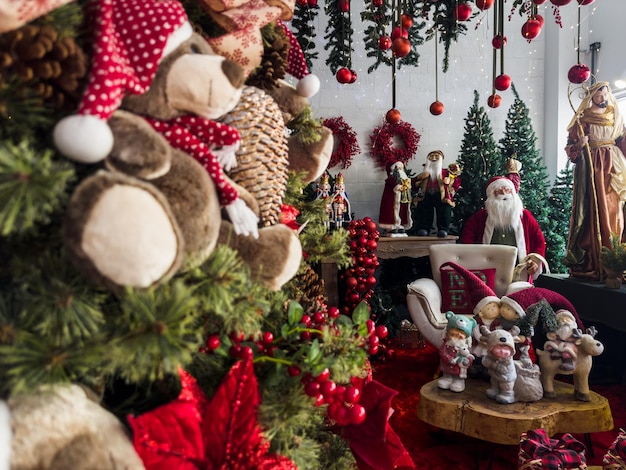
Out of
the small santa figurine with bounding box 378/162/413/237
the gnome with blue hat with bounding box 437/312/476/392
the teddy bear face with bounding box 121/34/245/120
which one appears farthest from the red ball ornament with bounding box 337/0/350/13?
the small santa figurine with bounding box 378/162/413/237

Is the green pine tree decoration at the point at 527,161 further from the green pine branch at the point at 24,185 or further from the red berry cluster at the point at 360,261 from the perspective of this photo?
the green pine branch at the point at 24,185

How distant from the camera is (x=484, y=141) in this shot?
145 inches

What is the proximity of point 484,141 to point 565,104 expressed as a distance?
106cm

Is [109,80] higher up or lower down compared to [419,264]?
higher up

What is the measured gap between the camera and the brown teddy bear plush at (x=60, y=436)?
0.41 meters

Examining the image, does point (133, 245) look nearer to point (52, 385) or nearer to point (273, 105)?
point (52, 385)

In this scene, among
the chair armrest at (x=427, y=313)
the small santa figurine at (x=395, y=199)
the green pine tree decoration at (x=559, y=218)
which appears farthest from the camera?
the green pine tree decoration at (x=559, y=218)

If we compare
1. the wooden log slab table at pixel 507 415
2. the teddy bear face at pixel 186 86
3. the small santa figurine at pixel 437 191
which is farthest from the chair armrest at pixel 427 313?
the teddy bear face at pixel 186 86

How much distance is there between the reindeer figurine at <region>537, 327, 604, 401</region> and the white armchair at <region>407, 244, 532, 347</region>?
921mm

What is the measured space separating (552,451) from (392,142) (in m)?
3.02

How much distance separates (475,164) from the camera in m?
3.70

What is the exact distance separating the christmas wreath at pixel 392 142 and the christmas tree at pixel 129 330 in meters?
3.39

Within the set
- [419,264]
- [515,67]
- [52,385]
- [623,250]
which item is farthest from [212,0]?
Answer: [515,67]

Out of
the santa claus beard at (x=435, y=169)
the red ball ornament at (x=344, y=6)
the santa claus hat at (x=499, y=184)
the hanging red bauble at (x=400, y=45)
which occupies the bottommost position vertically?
the santa claus hat at (x=499, y=184)
